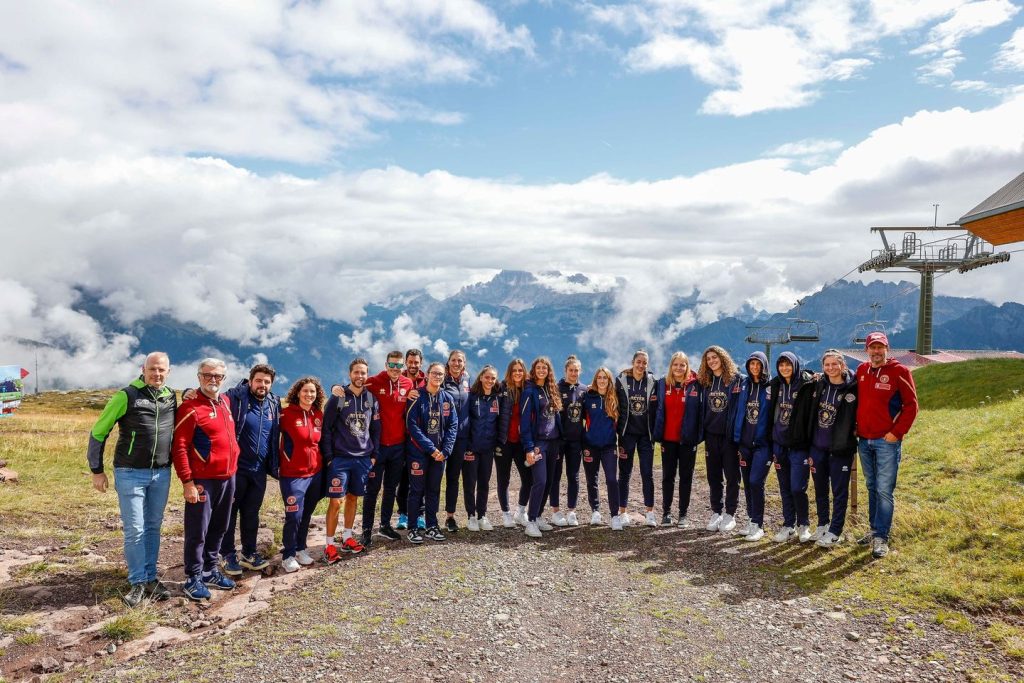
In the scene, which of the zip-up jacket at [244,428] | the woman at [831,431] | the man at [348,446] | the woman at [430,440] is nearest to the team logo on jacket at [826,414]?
the woman at [831,431]

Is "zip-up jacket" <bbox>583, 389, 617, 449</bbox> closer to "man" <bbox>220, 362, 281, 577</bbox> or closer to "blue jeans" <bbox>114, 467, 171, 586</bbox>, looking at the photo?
"man" <bbox>220, 362, 281, 577</bbox>

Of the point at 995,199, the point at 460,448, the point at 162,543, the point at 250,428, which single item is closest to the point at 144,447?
the point at 250,428

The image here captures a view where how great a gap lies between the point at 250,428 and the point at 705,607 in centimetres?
738

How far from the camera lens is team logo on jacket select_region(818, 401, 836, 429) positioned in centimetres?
1105

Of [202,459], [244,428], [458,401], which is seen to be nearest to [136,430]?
[202,459]

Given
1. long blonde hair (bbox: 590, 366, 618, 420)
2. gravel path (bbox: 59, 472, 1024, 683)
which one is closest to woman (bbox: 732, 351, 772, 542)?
gravel path (bbox: 59, 472, 1024, 683)

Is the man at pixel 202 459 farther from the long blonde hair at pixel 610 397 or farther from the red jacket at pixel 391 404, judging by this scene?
the long blonde hair at pixel 610 397

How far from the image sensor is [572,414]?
1238cm

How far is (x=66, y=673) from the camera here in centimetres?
704

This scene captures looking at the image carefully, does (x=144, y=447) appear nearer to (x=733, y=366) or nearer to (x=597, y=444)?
(x=597, y=444)

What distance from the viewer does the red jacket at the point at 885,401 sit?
1043cm

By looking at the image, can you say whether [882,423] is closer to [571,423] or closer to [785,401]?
[785,401]

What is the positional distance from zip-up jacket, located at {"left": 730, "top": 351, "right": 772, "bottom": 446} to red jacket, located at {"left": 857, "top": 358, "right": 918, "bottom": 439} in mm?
1510

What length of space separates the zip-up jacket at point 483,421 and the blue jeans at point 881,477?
6.41 metres
